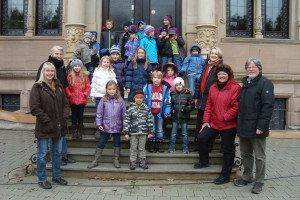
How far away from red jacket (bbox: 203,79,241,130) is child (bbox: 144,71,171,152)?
999 millimetres

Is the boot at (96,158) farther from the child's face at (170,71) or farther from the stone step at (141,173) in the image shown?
the child's face at (170,71)

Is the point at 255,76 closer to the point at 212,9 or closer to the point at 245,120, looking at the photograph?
the point at 245,120

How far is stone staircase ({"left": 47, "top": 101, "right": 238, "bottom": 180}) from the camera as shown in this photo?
5344 mm

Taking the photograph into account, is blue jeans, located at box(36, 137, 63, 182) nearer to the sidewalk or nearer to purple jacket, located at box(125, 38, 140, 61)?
the sidewalk

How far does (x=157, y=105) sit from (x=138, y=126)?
743mm

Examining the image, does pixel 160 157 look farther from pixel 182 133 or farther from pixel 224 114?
pixel 224 114

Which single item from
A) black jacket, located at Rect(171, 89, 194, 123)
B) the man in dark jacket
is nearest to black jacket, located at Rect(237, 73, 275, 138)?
the man in dark jacket

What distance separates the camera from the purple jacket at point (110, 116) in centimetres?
537

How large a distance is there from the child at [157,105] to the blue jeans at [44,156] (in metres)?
1.72

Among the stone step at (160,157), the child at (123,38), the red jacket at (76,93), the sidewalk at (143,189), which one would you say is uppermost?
the child at (123,38)

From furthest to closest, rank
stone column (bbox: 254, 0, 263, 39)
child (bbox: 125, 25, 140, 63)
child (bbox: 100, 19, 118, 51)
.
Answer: stone column (bbox: 254, 0, 263, 39), child (bbox: 100, 19, 118, 51), child (bbox: 125, 25, 140, 63)

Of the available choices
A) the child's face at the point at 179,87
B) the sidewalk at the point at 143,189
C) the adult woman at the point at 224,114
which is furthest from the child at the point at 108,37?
the adult woman at the point at 224,114

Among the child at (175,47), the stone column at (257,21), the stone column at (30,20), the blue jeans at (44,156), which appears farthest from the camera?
the stone column at (30,20)

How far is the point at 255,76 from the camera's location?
483 centimetres
